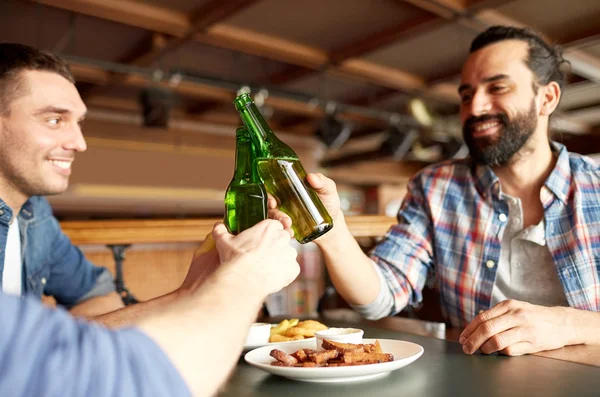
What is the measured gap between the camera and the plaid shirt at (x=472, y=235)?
1366mm

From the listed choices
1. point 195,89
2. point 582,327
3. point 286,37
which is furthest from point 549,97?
point 195,89

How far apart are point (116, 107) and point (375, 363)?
18.6ft

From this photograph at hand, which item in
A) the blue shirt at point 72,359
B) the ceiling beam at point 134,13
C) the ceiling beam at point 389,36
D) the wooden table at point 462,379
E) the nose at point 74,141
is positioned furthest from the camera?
the ceiling beam at point 389,36

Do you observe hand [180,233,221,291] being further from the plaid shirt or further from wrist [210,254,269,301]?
the plaid shirt

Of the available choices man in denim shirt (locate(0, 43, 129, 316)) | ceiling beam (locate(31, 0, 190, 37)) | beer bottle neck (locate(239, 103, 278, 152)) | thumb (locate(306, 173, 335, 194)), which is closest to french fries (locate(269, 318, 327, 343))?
thumb (locate(306, 173, 335, 194))

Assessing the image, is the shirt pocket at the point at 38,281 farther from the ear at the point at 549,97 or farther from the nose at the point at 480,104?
the ear at the point at 549,97

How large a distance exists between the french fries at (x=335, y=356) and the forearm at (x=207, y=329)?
0.86 ft

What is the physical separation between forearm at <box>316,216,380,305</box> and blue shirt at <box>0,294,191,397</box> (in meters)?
0.77

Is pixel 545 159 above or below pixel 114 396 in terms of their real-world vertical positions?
above

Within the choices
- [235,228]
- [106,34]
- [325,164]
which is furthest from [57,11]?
[325,164]

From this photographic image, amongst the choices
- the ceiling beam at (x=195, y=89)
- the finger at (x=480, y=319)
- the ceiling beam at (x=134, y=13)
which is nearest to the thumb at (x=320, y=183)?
the finger at (x=480, y=319)

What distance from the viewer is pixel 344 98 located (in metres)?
5.97

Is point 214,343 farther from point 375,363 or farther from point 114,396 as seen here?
point 375,363

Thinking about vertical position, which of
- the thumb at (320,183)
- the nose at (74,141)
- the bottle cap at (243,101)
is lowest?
the thumb at (320,183)
